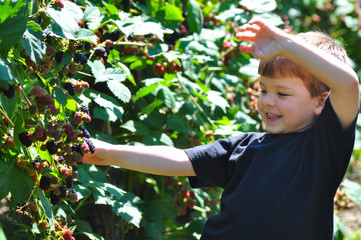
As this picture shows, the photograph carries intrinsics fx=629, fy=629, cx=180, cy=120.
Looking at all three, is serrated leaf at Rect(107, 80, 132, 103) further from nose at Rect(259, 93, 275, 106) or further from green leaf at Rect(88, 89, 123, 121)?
nose at Rect(259, 93, 275, 106)

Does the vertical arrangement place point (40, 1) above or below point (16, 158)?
Result: above

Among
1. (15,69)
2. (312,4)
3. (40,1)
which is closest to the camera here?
(15,69)

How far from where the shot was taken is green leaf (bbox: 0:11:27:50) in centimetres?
138

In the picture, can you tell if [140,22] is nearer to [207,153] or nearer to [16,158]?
[207,153]

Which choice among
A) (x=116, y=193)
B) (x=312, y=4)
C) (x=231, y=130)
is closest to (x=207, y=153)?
(x=116, y=193)

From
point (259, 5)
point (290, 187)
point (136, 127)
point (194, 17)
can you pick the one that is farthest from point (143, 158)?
point (259, 5)

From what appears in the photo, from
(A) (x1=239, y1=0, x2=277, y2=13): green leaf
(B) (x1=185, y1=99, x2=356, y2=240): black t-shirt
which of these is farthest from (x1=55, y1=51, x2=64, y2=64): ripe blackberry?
(A) (x1=239, y1=0, x2=277, y2=13): green leaf

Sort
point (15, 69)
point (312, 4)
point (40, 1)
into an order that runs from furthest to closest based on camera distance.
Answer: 1. point (312, 4)
2. point (40, 1)
3. point (15, 69)

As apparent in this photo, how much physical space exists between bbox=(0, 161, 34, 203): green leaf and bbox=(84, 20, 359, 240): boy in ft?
0.91

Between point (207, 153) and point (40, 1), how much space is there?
0.66 metres

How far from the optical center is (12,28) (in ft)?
4.52

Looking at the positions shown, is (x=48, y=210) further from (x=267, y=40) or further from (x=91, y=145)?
(x=267, y=40)

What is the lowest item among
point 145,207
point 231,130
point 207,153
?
point 145,207

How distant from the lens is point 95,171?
7.27 feet
